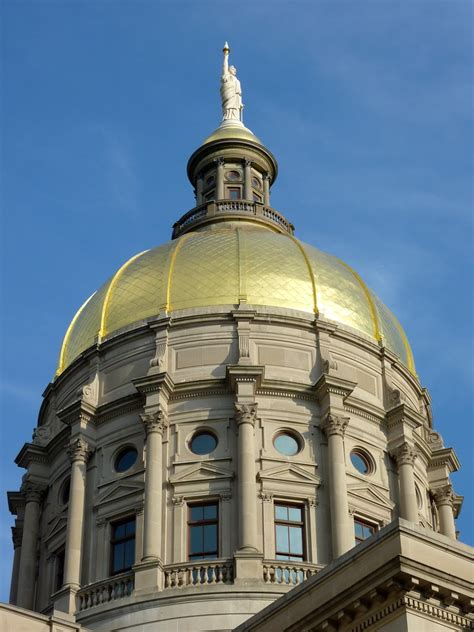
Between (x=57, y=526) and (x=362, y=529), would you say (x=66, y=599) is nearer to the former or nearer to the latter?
(x=57, y=526)

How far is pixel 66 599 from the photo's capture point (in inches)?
1860

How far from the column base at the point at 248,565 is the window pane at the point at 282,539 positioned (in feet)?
6.00

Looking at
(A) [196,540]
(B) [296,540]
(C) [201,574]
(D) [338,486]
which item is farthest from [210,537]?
(D) [338,486]

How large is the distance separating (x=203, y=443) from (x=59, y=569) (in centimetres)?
669

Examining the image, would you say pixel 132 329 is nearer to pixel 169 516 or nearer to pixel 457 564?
pixel 169 516

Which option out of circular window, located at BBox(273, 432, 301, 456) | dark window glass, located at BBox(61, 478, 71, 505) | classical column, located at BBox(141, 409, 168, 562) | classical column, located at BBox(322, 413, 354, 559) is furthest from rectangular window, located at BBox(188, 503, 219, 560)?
dark window glass, located at BBox(61, 478, 71, 505)

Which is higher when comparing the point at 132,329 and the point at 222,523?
the point at 132,329

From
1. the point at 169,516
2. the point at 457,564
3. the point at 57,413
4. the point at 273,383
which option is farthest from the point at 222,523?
the point at 457,564

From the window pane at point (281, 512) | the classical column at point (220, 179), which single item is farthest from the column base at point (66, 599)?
the classical column at point (220, 179)

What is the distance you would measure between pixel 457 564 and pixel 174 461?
66.1 ft

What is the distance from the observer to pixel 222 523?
47.6 metres

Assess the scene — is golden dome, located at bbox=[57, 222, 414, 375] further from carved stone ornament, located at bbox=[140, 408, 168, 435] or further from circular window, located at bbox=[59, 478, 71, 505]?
circular window, located at bbox=[59, 478, 71, 505]

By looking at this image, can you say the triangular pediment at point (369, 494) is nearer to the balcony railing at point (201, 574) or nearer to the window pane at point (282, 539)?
the window pane at point (282, 539)

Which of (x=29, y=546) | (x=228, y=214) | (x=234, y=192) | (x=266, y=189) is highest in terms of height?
(x=266, y=189)
